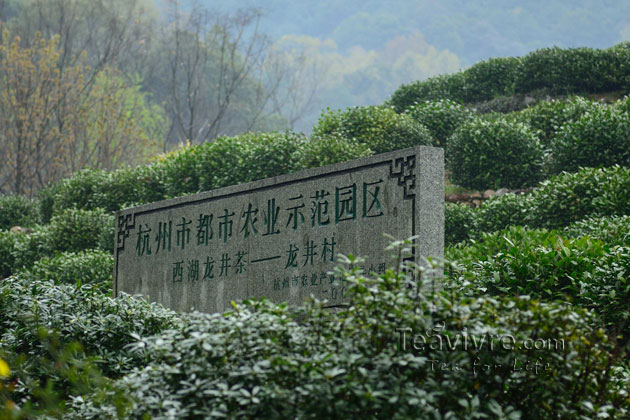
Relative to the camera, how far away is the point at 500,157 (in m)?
12.9

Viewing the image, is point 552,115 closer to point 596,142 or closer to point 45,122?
point 596,142

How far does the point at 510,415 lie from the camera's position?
334 cm

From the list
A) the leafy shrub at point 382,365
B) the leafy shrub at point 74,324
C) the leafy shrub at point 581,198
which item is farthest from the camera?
the leafy shrub at point 581,198

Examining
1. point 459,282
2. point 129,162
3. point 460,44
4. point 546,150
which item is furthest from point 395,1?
point 459,282

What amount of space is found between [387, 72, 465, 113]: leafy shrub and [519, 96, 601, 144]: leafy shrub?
4.77 m

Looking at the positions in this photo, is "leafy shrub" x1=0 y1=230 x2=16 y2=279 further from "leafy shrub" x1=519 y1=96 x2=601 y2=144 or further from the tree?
"leafy shrub" x1=519 y1=96 x2=601 y2=144

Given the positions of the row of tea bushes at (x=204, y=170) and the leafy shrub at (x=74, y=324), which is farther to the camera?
the row of tea bushes at (x=204, y=170)

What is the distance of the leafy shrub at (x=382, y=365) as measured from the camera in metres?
3.31

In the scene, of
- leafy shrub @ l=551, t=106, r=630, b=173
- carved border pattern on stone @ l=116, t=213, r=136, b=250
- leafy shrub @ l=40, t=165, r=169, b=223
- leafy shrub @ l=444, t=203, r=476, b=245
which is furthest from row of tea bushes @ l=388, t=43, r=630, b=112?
carved border pattern on stone @ l=116, t=213, r=136, b=250

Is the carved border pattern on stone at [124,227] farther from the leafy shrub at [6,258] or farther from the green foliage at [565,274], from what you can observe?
the leafy shrub at [6,258]

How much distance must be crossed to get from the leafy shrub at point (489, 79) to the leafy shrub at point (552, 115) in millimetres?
4841

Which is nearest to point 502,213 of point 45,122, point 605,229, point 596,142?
point 596,142

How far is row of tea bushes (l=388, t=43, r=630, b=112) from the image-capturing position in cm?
1797

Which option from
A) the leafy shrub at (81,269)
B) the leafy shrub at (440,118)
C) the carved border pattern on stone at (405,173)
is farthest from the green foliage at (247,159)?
the carved border pattern on stone at (405,173)
